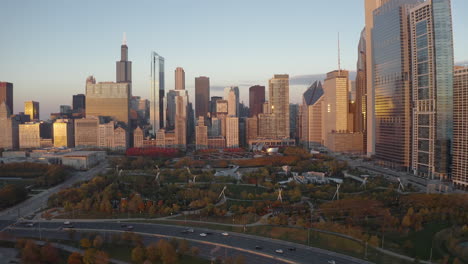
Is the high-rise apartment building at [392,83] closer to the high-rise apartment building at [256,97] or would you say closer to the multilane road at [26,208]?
the multilane road at [26,208]

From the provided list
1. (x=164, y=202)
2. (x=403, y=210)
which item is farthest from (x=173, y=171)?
(x=403, y=210)

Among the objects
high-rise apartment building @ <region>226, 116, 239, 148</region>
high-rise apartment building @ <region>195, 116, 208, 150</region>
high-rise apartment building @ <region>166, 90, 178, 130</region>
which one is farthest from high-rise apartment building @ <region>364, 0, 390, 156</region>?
high-rise apartment building @ <region>166, 90, 178, 130</region>

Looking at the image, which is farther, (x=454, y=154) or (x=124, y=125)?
(x=124, y=125)

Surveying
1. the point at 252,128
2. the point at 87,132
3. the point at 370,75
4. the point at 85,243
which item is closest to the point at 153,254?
the point at 85,243

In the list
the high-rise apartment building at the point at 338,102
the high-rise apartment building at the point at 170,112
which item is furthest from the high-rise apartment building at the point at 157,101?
the high-rise apartment building at the point at 338,102

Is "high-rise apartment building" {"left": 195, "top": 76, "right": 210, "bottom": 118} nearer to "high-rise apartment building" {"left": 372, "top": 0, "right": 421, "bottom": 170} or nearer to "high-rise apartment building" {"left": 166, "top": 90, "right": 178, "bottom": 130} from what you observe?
"high-rise apartment building" {"left": 166, "top": 90, "right": 178, "bottom": 130}

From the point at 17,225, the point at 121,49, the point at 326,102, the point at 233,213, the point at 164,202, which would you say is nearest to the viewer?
the point at 17,225

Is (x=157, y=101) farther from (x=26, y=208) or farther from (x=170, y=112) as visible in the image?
(x=26, y=208)

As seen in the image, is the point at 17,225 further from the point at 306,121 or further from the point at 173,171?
the point at 306,121
